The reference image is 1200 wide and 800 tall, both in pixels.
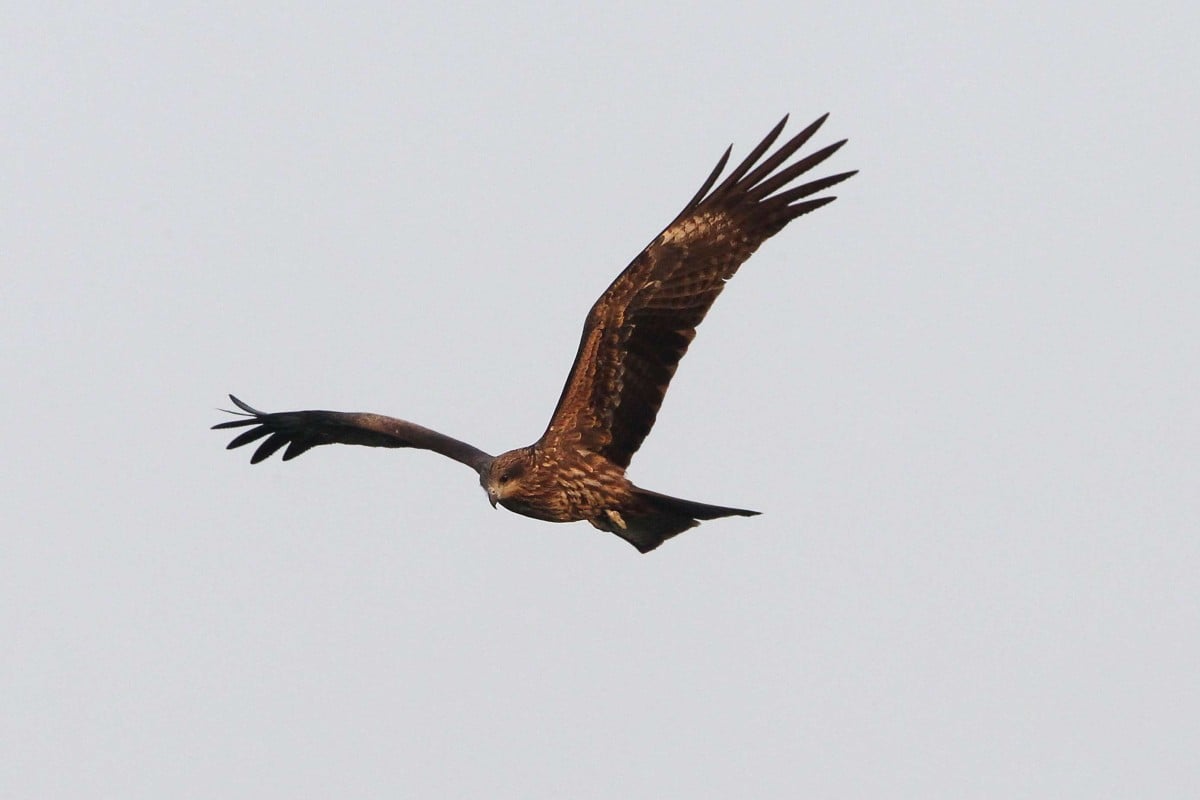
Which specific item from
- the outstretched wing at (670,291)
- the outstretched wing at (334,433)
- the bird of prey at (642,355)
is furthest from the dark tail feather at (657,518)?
the outstretched wing at (334,433)

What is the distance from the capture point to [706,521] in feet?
39.4

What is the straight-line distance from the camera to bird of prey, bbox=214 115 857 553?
469 inches

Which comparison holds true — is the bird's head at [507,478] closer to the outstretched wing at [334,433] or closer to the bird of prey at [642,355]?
the bird of prey at [642,355]

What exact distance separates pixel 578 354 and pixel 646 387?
534 millimetres

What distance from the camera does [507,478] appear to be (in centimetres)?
1210

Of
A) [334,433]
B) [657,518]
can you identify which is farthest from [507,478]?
[334,433]

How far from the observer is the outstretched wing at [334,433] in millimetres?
13367

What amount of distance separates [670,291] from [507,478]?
157cm

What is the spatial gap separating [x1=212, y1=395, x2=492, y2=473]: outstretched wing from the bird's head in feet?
1.91

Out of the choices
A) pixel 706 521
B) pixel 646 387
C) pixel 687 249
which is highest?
pixel 687 249

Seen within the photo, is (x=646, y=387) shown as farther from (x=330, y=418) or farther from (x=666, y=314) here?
(x=330, y=418)

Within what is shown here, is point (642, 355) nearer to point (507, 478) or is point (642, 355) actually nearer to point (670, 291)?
point (670, 291)

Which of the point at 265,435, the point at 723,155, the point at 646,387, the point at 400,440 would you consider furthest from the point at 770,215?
the point at 265,435

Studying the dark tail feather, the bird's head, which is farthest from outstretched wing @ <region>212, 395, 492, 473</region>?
the dark tail feather
